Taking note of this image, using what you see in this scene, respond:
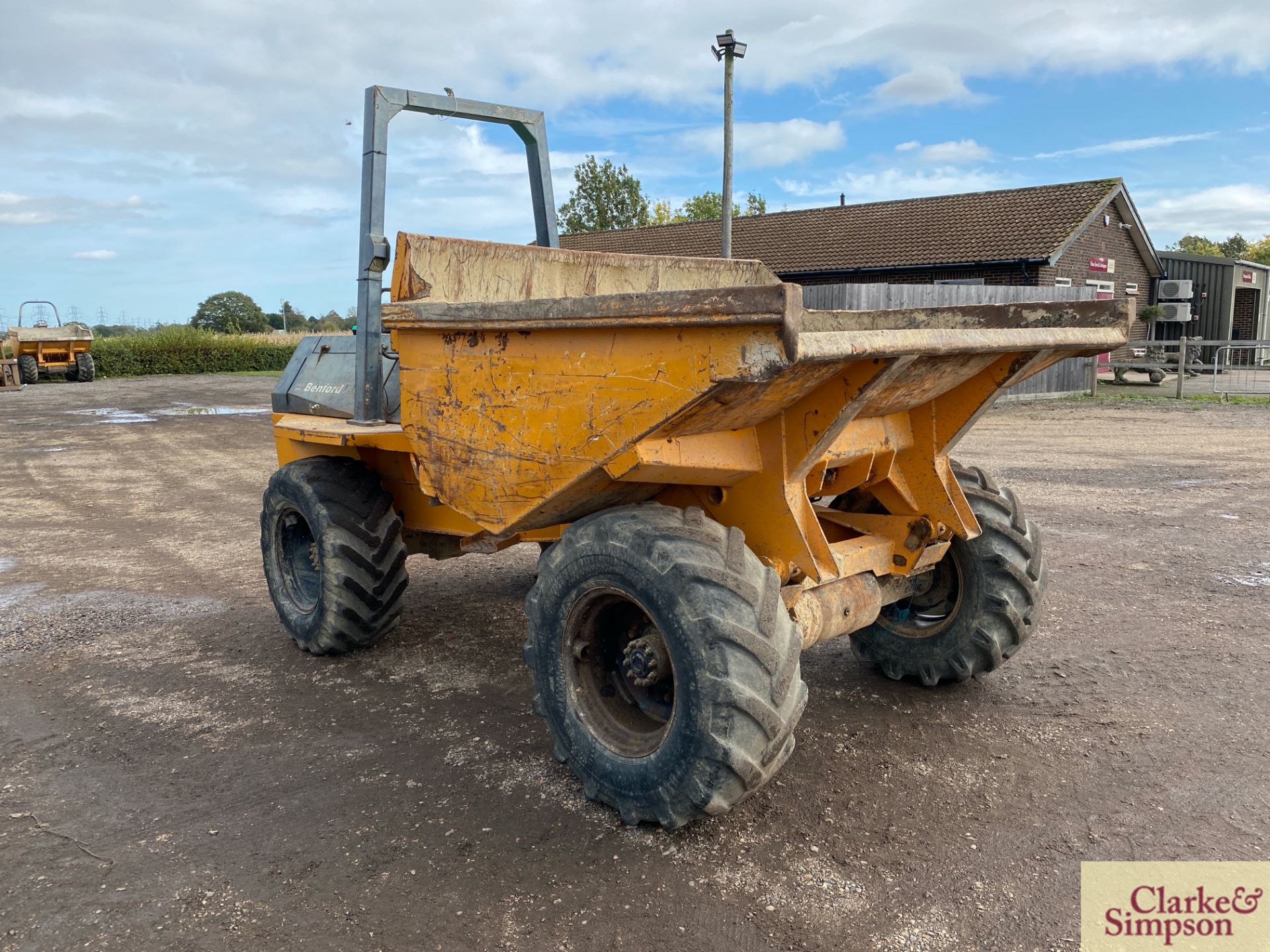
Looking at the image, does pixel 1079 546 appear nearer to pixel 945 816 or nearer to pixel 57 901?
pixel 945 816

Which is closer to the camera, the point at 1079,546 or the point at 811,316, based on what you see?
the point at 811,316

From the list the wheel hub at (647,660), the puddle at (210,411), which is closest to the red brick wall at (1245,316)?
the puddle at (210,411)

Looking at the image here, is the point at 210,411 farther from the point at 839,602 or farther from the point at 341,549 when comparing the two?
the point at 839,602

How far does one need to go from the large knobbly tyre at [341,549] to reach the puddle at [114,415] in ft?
48.2

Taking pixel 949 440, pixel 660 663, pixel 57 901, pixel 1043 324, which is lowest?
pixel 57 901

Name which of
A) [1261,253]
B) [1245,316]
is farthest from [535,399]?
[1261,253]

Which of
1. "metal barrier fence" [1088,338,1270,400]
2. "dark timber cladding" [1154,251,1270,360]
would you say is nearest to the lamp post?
"metal barrier fence" [1088,338,1270,400]

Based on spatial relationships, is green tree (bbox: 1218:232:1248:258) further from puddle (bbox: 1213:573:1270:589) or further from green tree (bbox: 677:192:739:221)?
puddle (bbox: 1213:573:1270:589)

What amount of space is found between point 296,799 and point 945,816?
234cm

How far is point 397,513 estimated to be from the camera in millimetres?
5156

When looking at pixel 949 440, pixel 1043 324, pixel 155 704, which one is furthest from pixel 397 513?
pixel 1043 324

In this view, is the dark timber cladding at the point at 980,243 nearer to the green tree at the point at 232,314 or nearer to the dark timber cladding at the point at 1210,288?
the dark timber cladding at the point at 1210,288

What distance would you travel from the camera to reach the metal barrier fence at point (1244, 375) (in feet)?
63.4

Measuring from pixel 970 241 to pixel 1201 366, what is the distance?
613cm
